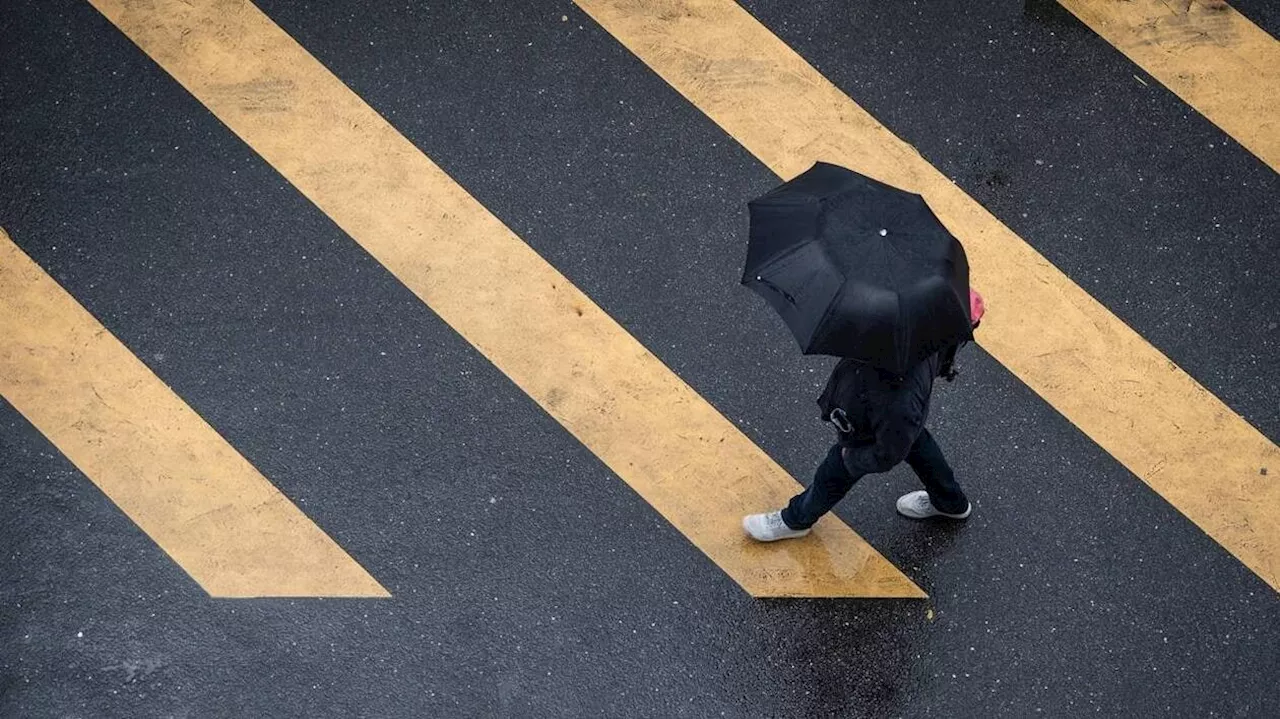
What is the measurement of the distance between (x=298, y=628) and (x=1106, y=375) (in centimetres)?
319

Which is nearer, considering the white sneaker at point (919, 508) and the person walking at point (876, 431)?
the person walking at point (876, 431)

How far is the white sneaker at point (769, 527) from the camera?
5.53 metres

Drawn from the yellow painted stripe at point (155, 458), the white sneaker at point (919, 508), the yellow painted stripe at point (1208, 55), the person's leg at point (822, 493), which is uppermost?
the yellow painted stripe at point (1208, 55)

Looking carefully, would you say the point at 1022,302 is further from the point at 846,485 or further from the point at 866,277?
the point at 866,277

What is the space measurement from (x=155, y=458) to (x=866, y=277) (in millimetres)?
2844

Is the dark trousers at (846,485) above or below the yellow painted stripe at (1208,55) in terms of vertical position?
below

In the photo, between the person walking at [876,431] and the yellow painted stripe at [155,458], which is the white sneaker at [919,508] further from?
the yellow painted stripe at [155,458]

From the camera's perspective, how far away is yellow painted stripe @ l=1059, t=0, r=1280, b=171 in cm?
615

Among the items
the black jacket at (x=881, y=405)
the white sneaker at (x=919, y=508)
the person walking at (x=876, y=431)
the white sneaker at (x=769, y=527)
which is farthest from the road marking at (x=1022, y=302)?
the black jacket at (x=881, y=405)

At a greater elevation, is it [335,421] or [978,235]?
[978,235]

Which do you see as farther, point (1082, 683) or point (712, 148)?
point (712, 148)

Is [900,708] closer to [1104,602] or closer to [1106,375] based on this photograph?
[1104,602]

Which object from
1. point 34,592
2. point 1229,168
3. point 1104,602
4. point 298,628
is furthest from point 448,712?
point 1229,168

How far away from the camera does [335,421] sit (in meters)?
5.73
